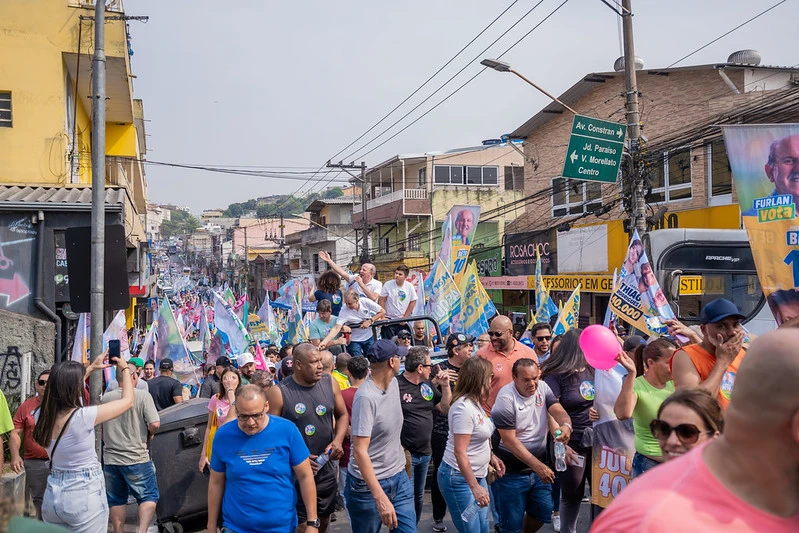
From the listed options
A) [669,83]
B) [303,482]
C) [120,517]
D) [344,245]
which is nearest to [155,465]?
[120,517]

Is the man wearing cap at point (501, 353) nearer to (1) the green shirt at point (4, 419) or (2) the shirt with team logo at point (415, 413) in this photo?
(2) the shirt with team logo at point (415, 413)

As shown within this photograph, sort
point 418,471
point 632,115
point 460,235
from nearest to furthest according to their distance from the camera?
1. point 418,471
2. point 632,115
3. point 460,235

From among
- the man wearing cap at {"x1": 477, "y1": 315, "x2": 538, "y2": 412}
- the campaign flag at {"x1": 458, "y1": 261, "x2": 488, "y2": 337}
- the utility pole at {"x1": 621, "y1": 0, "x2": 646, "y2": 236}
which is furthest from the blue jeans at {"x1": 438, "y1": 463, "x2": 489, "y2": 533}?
the utility pole at {"x1": 621, "y1": 0, "x2": 646, "y2": 236}

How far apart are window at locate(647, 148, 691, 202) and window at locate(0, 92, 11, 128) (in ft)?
51.8

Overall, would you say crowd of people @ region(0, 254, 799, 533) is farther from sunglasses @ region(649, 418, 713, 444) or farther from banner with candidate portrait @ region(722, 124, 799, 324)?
banner with candidate portrait @ region(722, 124, 799, 324)

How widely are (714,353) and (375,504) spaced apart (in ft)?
8.22

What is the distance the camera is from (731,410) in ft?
5.69

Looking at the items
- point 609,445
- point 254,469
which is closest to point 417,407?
point 609,445

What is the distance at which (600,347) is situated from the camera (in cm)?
540

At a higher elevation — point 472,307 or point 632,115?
point 632,115

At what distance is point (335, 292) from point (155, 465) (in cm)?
508

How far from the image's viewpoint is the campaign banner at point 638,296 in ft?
28.4

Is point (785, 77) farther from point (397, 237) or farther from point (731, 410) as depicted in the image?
point (397, 237)

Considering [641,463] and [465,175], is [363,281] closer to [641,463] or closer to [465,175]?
[641,463]
